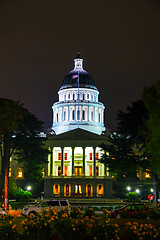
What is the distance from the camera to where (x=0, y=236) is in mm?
20609

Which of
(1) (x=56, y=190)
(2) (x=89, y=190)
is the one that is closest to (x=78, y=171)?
(2) (x=89, y=190)

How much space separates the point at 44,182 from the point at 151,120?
194 feet

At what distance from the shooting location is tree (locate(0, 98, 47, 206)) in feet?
160

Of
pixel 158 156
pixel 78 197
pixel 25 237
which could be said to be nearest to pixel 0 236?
pixel 25 237

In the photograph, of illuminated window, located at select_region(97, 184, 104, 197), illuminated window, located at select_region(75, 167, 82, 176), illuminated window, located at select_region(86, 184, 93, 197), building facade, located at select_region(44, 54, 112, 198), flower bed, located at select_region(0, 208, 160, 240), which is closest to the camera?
flower bed, located at select_region(0, 208, 160, 240)

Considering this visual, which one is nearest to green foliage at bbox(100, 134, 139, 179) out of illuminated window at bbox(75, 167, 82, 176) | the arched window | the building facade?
the building facade

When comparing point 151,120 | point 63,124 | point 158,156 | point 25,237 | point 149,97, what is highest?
point 63,124

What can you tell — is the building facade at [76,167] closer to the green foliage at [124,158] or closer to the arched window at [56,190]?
the arched window at [56,190]

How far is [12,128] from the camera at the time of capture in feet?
168

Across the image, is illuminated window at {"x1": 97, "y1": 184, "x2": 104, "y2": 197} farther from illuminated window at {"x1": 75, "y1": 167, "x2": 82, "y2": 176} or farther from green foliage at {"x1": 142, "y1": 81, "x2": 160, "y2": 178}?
green foliage at {"x1": 142, "y1": 81, "x2": 160, "y2": 178}

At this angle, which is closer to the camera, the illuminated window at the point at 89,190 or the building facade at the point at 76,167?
the building facade at the point at 76,167

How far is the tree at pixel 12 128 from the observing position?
160 ft

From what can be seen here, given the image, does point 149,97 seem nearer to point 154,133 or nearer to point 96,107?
point 154,133

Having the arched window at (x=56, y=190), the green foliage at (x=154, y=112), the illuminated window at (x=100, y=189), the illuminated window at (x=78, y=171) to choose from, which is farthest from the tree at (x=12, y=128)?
the illuminated window at (x=78, y=171)
